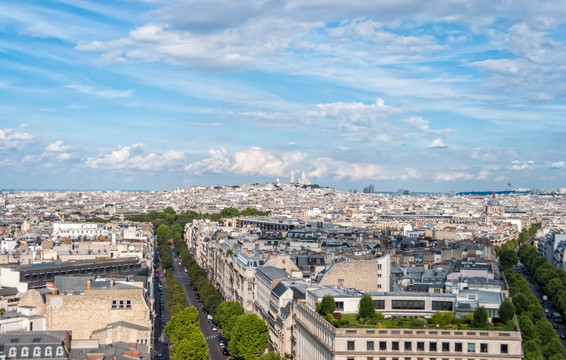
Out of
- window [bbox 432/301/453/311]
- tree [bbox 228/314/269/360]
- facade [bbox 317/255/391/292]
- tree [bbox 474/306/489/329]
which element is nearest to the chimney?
tree [bbox 228/314/269/360]

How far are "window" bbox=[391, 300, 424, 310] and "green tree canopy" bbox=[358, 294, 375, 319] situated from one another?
4.85m

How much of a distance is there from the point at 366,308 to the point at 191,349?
750 inches

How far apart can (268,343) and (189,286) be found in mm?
53852

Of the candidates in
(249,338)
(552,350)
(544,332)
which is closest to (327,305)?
(249,338)

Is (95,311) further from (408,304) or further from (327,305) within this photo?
(408,304)

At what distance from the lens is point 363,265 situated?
74812 millimetres

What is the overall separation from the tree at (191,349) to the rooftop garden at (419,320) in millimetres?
16020

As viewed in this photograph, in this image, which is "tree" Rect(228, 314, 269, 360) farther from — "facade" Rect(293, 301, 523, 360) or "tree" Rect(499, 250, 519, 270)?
"tree" Rect(499, 250, 519, 270)

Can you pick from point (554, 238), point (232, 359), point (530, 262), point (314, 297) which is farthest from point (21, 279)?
point (554, 238)

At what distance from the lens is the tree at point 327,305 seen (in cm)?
5744

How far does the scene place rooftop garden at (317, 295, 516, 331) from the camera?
5300cm

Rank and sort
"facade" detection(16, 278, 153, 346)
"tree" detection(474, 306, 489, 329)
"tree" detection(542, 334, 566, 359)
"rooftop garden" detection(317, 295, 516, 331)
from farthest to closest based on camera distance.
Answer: "tree" detection(542, 334, 566, 359), "facade" detection(16, 278, 153, 346), "tree" detection(474, 306, 489, 329), "rooftop garden" detection(317, 295, 516, 331)

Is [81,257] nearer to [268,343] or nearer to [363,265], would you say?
[268,343]

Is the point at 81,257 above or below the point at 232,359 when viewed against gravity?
above
